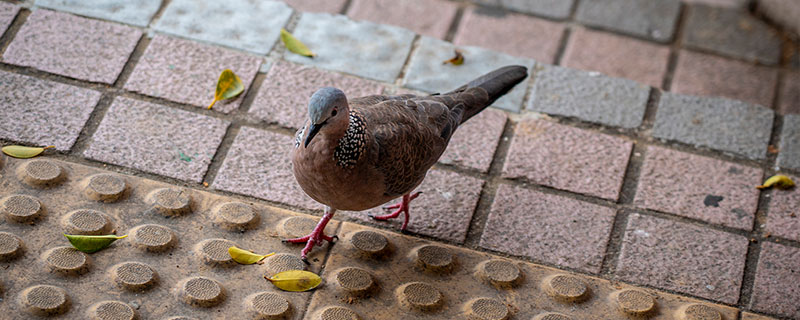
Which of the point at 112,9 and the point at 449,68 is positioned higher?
the point at 449,68

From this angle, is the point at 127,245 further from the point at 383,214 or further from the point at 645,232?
the point at 645,232

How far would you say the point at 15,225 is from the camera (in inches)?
113

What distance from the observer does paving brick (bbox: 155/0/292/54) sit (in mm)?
3938

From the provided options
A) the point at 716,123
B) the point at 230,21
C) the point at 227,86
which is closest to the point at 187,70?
the point at 227,86

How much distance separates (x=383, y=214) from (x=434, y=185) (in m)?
0.28

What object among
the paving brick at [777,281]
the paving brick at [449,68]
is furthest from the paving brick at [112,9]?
the paving brick at [777,281]

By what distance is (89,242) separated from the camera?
9.23 feet

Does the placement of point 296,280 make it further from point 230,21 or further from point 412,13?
point 412,13

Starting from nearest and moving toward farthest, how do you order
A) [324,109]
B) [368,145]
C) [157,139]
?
[324,109] → [368,145] → [157,139]

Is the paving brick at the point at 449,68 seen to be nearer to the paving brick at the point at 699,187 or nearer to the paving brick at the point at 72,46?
the paving brick at the point at 699,187

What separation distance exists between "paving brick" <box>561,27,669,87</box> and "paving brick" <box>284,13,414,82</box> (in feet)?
3.09

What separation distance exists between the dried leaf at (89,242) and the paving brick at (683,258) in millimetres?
2059

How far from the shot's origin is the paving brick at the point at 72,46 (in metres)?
3.61

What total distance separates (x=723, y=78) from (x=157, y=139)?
3010mm
